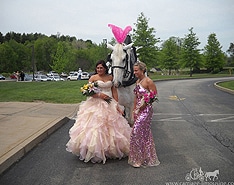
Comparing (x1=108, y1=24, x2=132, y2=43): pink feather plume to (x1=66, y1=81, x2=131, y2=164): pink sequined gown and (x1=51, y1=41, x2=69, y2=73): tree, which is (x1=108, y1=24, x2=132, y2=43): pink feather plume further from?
(x1=51, y1=41, x2=69, y2=73): tree

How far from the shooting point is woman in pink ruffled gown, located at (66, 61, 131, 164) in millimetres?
4859

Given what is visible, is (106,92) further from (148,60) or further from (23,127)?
(148,60)

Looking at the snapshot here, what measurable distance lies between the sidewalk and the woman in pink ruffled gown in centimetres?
116

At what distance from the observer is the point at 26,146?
18.7ft

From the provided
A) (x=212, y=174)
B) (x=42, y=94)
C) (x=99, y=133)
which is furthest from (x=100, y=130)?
(x=42, y=94)

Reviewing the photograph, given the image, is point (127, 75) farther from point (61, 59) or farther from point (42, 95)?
point (61, 59)

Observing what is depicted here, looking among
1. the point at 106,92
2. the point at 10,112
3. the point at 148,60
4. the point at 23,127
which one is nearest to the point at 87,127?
the point at 106,92

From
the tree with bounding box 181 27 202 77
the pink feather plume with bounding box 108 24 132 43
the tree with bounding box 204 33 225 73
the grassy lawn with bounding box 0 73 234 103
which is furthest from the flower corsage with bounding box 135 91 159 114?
the tree with bounding box 204 33 225 73

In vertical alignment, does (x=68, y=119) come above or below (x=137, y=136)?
below

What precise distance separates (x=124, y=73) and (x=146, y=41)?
31.1 m

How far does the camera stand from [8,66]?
6228 cm

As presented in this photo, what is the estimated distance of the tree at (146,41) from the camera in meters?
35.2

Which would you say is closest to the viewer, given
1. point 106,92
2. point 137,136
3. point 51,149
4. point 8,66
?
point 137,136

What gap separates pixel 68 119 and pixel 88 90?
4.66 meters
